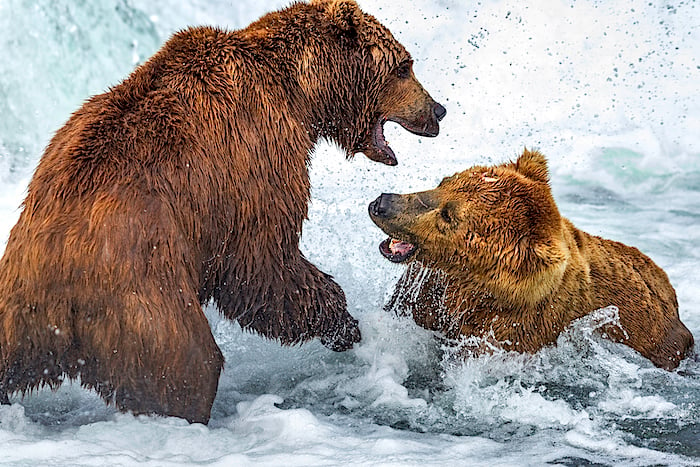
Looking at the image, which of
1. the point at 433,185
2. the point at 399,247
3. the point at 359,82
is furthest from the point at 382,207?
the point at 433,185

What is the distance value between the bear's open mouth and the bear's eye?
84cm

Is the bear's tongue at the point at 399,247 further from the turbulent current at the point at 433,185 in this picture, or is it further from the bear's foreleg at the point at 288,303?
the turbulent current at the point at 433,185

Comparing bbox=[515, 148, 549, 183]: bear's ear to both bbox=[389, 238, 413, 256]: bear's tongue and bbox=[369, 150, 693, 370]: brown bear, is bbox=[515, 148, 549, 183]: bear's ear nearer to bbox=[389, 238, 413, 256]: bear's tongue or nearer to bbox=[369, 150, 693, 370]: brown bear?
bbox=[369, 150, 693, 370]: brown bear

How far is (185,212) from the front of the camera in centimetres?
369

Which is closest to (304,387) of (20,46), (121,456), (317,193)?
(121,456)

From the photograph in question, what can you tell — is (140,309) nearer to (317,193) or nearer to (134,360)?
(134,360)

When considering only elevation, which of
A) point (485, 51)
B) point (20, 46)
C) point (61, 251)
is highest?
point (485, 51)

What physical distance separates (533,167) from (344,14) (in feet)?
4.02

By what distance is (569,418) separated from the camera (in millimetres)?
4203

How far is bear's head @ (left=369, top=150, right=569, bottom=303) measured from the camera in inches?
163

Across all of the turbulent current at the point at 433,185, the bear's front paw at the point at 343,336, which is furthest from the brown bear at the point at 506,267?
the bear's front paw at the point at 343,336

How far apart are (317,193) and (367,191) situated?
50cm

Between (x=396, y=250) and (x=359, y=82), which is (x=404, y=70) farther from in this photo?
(x=396, y=250)

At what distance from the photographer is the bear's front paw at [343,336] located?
4.52m
